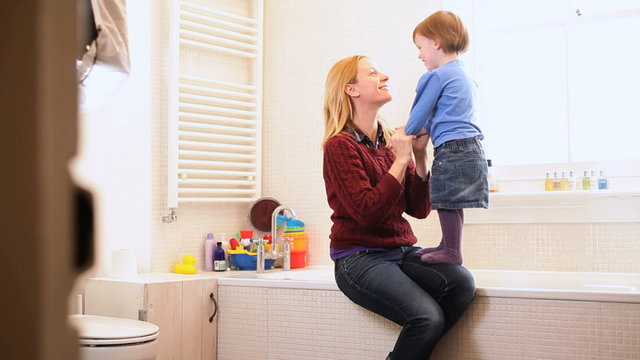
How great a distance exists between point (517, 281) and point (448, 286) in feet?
2.54

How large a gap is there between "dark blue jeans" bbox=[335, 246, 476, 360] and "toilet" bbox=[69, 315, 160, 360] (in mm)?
720

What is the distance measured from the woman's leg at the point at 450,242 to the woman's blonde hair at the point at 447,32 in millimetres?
617

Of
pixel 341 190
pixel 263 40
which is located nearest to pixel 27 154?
pixel 341 190

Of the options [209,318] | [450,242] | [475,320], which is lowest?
[209,318]

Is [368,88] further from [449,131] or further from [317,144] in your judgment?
[317,144]

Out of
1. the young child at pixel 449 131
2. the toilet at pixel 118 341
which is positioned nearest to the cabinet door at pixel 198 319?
the toilet at pixel 118 341

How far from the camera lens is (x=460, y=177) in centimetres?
249

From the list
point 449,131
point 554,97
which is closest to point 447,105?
point 449,131

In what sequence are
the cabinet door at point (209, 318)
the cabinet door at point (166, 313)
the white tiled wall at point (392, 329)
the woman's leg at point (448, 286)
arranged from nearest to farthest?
the white tiled wall at point (392, 329) < the woman's leg at point (448, 286) < the cabinet door at point (166, 313) < the cabinet door at point (209, 318)

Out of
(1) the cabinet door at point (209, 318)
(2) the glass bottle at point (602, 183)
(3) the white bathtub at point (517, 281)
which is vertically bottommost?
(1) the cabinet door at point (209, 318)

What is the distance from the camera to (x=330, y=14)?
→ 3.89m

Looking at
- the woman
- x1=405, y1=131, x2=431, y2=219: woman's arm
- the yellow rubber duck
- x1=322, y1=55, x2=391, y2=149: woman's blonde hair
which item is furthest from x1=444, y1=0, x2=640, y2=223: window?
the yellow rubber duck

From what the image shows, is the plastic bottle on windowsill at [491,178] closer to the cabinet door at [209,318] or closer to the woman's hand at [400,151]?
the woman's hand at [400,151]

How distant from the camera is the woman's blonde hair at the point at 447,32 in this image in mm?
2588
